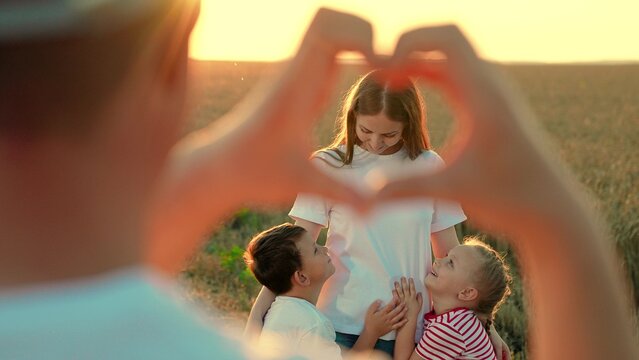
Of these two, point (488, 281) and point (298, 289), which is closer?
point (298, 289)

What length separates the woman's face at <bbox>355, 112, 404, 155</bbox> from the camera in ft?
11.5

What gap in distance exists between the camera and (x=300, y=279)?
3.74 m

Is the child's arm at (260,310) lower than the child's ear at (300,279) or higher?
lower

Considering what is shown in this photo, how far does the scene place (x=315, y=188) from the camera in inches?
29.5

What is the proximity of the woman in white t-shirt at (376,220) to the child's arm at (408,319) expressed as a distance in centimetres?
3

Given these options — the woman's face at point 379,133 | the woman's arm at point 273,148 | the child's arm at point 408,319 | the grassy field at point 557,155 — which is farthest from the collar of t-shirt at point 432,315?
the woman's arm at point 273,148

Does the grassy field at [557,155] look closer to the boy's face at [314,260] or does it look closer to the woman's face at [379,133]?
the woman's face at [379,133]

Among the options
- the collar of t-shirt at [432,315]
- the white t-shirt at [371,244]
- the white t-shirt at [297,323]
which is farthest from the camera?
the collar of t-shirt at [432,315]

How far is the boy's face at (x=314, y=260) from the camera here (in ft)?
11.8

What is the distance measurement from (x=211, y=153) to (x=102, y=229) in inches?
10.9

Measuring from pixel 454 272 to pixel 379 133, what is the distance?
1.99 ft

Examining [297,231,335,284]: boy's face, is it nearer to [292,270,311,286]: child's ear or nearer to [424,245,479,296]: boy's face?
[292,270,311,286]: child's ear

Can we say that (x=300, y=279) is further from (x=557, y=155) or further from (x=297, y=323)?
(x=557, y=155)

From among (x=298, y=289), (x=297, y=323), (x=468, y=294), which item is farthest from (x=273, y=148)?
(x=468, y=294)
